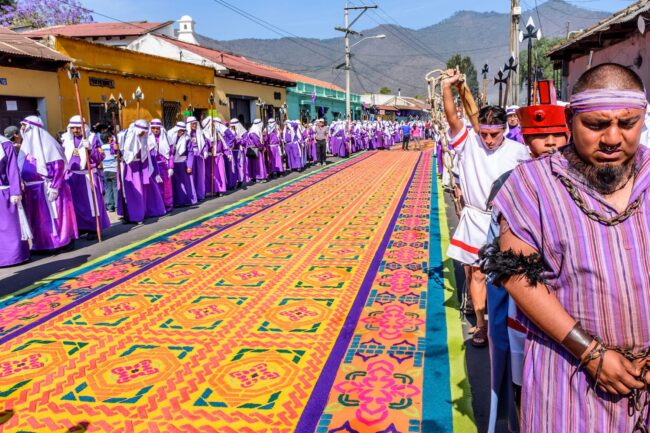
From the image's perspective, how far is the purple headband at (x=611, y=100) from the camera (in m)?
1.66

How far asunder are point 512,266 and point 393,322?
3.02 m

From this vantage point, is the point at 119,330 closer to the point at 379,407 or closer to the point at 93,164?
the point at 379,407

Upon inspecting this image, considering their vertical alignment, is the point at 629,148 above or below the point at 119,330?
above

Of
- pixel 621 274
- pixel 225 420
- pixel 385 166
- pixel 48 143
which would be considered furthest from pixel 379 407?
pixel 385 166

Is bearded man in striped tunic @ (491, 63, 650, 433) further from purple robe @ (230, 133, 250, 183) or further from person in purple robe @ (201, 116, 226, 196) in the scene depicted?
purple robe @ (230, 133, 250, 183)

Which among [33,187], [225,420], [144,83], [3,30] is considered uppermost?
[3,30]

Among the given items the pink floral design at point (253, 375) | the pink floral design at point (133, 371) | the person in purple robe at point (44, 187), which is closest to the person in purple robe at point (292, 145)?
the person in purple robe at point (44, 187)

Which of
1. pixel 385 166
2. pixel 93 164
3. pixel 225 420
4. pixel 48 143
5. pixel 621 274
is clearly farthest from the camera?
pixel 385 166

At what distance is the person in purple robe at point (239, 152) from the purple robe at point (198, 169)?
7.09 ft

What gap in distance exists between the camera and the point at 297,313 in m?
4.99

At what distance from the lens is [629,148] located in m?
1.67

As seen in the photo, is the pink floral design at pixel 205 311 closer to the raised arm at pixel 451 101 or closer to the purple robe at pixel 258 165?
the raised arm at pixel 451 101

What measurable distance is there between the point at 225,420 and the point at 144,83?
54.2ft

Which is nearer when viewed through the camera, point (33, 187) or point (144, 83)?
point (33, 187)
